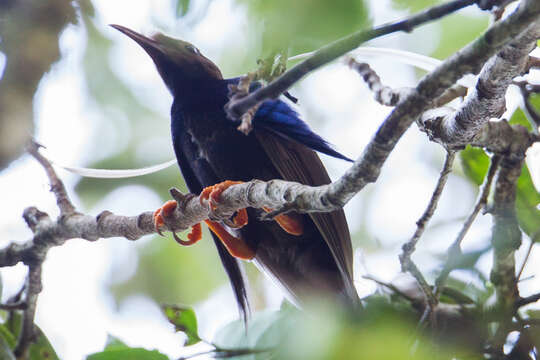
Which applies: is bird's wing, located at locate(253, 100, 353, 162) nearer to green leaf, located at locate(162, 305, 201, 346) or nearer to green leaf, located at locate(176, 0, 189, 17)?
green leaf, located at locate(162, 305, 201, 346)

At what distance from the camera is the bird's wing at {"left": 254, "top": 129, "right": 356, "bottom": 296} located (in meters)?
3.31

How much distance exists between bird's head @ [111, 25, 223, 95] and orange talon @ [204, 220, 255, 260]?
95 cm

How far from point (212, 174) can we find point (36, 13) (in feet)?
5.02

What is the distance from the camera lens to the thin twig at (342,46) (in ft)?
4.34

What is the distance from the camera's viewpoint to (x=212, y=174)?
3.73 meters

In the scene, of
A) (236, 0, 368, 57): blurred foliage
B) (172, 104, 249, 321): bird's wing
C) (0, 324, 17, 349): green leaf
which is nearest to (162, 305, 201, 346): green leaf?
(172, 104, 249, 321): bird's wing

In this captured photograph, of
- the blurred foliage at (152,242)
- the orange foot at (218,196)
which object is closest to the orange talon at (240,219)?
the orange foot at (218,196)

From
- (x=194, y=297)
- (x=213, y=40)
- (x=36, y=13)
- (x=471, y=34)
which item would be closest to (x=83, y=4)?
(x=36, y=13)

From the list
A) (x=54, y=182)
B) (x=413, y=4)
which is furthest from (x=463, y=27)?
(x=54, y=182)

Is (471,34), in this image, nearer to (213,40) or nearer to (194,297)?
(213,40)

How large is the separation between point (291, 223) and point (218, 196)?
0.94 m

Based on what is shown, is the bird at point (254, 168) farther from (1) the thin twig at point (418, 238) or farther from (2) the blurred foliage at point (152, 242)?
(2) the blurred foliage at point (152, 242)

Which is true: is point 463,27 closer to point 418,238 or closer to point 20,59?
point 418,238

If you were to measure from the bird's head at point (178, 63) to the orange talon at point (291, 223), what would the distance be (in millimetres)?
1093
